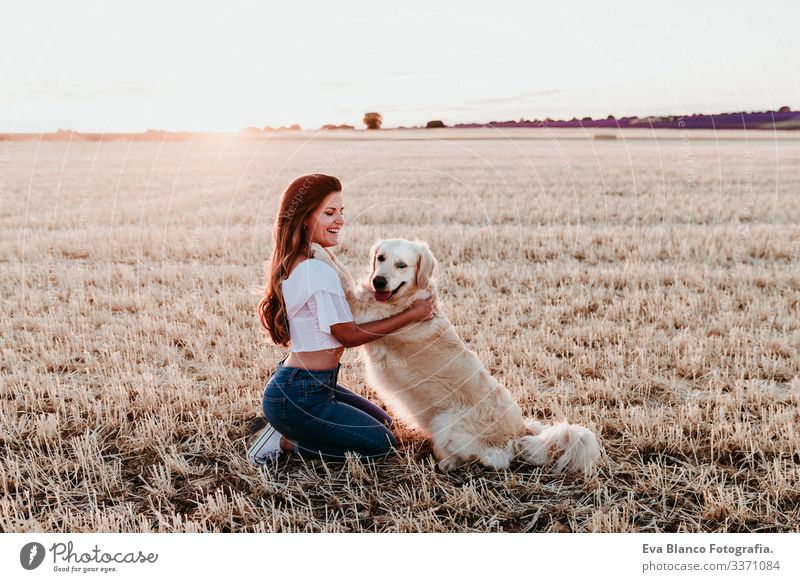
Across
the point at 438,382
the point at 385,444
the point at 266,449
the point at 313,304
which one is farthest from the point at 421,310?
the point at 266,449

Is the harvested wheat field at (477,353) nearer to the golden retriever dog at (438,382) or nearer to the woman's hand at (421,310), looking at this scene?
the golden retriever dog at (438,382)

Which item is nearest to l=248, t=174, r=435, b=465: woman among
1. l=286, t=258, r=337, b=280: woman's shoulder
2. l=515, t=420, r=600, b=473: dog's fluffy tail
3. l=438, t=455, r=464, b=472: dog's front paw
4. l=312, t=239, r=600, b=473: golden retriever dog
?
l=286, t=258, r=337, b=280: woman's shoulder

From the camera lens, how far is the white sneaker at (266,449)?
15.6ft

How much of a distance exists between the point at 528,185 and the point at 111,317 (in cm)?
1634

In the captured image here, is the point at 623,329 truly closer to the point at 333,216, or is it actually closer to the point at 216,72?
the point at 333,216

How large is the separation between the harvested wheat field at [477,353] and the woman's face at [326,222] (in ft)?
5.46

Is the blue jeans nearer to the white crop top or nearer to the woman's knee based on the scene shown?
the woman's knee

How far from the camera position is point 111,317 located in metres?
8.20

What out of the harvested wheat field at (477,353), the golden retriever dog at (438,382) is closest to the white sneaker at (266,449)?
the harvested wheat field at (477,353)

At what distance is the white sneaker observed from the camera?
15.6ft

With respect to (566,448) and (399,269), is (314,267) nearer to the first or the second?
(399,269)

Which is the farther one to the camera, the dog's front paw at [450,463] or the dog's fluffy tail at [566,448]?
the dog's front paw at [450,463]

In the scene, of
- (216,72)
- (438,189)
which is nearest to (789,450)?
(216,72)

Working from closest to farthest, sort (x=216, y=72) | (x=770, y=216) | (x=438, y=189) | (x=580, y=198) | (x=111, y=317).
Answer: (x=216, y=72)
(x=111, y=317)
(x=770, y=216)
(x=580, y=198)
(x=438, y=189)
